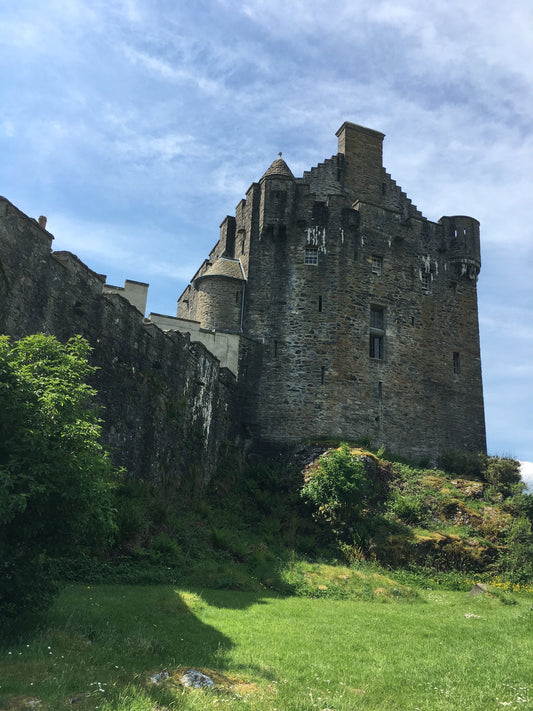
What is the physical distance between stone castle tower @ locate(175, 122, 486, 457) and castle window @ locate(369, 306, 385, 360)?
6cm

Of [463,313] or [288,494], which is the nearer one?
[288,494]

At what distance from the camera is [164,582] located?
13594 mm

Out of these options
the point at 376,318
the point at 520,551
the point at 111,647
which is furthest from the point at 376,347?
the point at 111,647

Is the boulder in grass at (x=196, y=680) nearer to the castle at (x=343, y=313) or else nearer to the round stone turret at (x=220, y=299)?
the castle at (x=343, y=313)

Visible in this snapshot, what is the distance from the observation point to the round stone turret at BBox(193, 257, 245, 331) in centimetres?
2894

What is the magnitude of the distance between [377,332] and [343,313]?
6.85 ft

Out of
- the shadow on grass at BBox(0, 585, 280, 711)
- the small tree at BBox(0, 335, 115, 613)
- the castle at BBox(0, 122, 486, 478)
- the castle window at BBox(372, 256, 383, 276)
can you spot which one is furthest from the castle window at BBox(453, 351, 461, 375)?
the small tree at BBox(0, 335, 115, 613)

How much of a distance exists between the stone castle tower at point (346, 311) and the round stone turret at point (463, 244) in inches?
2.8

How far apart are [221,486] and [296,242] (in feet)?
42.1

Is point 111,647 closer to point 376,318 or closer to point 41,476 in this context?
point 41,476

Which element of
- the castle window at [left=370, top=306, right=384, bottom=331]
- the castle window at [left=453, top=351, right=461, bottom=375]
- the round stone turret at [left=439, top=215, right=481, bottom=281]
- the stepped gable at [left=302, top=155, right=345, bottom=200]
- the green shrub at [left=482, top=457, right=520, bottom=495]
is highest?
the stepped gable at [left=302, top=155, right=345, bottom=200]

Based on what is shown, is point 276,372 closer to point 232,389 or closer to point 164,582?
point 232,389

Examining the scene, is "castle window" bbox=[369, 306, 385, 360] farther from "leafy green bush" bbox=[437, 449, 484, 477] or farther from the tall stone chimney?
the tall stone chimney

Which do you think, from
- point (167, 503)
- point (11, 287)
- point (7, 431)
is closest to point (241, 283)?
point (167, 503)
